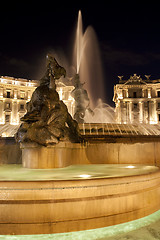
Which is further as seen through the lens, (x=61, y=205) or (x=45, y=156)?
(x=45, y=156)

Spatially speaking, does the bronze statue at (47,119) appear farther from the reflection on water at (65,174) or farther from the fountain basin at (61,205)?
the fountain basin at (61,205)

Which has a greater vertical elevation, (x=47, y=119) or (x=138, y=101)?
(x=138, y=101)

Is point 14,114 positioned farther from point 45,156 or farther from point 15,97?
point 45,156

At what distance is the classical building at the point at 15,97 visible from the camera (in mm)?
51688

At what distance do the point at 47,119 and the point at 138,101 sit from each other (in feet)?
164

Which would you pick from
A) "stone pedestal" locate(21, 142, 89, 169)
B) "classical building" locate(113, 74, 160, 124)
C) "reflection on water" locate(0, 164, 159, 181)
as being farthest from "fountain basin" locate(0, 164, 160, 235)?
"classical building" locate(113, 74, 160, 124)

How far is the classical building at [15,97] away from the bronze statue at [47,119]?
43.3 meters

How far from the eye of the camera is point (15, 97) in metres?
53.5

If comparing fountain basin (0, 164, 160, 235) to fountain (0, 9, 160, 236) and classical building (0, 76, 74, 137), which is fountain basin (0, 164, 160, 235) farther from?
classical building (0, 76, 74, 137)

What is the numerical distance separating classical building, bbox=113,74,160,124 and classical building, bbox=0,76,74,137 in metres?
12.2

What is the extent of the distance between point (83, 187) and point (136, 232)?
1.19 m

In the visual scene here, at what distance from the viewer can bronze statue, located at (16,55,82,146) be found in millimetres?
6496

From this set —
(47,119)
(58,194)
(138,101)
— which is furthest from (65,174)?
(138,101)

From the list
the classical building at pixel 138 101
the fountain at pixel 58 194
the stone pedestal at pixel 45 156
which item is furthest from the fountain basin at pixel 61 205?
the classical building at pixel 138 101
